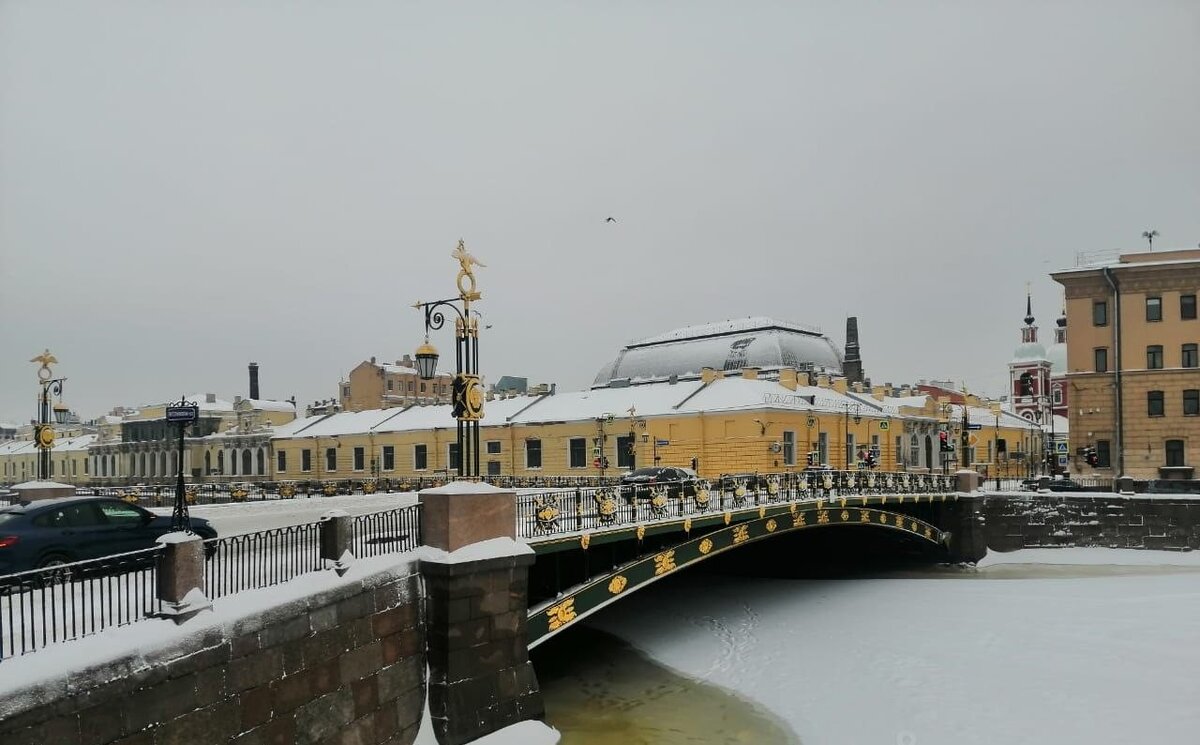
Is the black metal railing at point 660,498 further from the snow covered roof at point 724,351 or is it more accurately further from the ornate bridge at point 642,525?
the snow covered roof at point 724,351

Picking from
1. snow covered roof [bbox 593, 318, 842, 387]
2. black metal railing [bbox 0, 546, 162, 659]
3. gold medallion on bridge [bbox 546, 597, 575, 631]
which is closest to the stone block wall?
black metal railing [bbox 0, 546, 162, 659]

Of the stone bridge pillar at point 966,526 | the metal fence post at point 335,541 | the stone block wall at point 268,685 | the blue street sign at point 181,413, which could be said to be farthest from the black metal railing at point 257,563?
the stone bridge pillar at point 966,526

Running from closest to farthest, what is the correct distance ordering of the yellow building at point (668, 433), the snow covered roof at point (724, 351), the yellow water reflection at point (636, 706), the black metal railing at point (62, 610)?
the black metal railing at point (62, 610), the yellow water reflection at point (636, 706), the yellow building at point (668, 433), the snow covered roof at point (724, 351)

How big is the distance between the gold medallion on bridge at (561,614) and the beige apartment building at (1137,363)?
39460mm

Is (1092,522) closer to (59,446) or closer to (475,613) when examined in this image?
(475,613)

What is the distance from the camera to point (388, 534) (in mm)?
14406

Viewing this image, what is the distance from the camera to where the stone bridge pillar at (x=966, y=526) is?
127 ft

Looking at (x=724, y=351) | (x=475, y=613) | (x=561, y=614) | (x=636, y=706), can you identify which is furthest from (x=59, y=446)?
(x=475, y=613)

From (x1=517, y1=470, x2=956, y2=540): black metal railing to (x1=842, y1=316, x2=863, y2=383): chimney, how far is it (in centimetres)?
3891

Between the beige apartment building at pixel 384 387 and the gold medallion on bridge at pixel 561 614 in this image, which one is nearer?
the gold medallion on bridge at pixel 561 614

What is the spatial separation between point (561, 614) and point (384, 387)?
244ft

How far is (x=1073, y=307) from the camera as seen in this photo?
47125mm

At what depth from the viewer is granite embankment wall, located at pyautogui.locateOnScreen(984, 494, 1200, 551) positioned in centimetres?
3772

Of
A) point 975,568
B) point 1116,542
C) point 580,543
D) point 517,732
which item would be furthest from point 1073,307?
point 517,732
